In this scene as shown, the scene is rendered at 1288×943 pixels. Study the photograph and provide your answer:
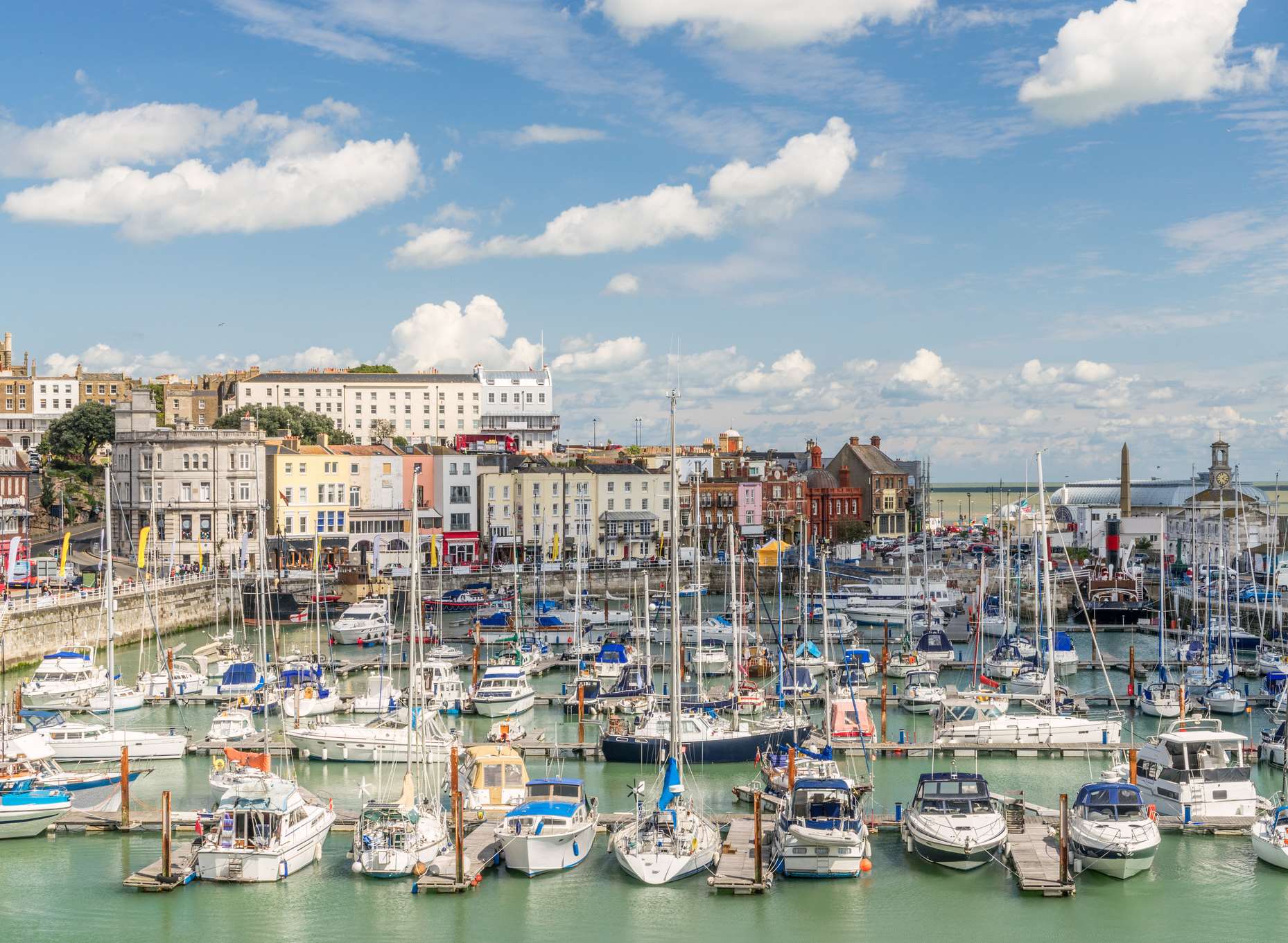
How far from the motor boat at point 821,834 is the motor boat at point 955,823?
119cm

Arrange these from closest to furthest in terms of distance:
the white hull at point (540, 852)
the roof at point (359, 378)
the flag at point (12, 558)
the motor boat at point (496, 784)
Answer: the white hull at point (540, 852) → the motor boat at point (496, 784) → the flag at point (12, 558) → the roof at point (359, 378)

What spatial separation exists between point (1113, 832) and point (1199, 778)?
4.91 meters

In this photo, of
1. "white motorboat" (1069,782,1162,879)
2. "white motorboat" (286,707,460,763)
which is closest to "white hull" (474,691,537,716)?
"white motorboat" (286,707,460,763)

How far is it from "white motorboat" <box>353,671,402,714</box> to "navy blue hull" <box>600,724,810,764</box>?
8.74 m

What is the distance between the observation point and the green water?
25594 millimetres

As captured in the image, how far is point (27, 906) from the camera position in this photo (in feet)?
88.3

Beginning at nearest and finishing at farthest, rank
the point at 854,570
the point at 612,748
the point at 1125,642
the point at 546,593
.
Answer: the point at 612,748
the point at 1125,642
the point at 546,593
the point at 854,570

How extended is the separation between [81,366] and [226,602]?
117 meters

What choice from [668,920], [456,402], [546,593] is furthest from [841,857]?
[456,402]

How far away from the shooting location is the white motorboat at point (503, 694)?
46.1m

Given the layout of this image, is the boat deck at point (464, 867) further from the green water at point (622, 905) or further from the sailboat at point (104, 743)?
the sailboat at point (104, 743)

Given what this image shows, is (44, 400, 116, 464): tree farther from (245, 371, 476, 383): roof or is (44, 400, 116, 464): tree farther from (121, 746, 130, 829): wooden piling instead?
(121, 746, 130, 829): wooden piling

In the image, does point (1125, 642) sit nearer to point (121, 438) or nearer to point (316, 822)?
point (316, 822)

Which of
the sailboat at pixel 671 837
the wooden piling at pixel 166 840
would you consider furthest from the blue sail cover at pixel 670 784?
the wooden piling at pixel 166 840
